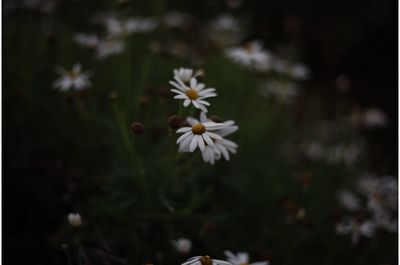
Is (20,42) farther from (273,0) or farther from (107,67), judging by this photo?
(273,0)

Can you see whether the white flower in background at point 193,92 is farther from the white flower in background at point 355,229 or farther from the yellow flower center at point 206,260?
the white flower in background at point 355,229

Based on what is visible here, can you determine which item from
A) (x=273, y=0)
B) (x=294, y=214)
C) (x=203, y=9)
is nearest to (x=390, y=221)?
(x=294, y=214)

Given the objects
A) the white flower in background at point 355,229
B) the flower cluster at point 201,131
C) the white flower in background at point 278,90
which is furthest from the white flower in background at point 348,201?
the flower cluster at point 201,131

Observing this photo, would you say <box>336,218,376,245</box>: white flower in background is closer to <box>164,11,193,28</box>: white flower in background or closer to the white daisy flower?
the white daisy flower

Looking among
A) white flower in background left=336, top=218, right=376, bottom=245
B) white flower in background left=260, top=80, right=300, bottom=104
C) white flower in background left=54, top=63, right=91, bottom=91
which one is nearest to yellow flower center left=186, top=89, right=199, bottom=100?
white flower in background left=54, top=63, right=91, bottom=91

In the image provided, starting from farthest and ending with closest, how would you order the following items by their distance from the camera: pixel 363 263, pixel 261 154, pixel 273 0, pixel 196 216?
pixel 273 0
pixel 261 154
pixel 363 263
pixel 196 216

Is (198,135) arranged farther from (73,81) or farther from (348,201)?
(348,201)

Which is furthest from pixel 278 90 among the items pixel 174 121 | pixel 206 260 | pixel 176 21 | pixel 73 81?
pixel 206 260
